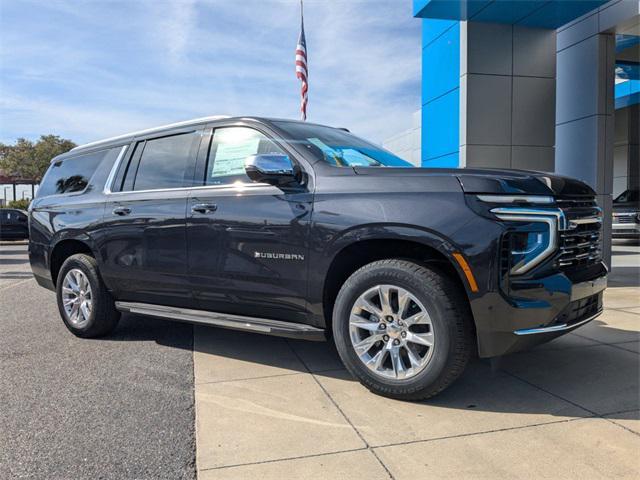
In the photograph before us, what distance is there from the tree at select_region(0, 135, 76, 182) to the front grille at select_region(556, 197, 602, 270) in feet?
150

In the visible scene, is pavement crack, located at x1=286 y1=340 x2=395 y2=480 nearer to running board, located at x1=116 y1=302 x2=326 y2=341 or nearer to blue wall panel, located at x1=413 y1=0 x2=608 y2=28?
running board, located at x1=116 y1=302 x2=326 y2=341

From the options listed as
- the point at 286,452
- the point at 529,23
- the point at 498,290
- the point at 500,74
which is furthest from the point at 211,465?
the point at 529,23

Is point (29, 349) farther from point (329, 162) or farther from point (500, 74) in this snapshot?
point (500, 74)

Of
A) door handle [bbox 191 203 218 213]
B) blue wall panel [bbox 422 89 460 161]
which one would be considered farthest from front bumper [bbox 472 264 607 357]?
blue wall panel [bbox 422 89 460 161]

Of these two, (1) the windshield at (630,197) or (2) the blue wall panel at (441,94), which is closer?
(2) the blue wall panel at (441,94)

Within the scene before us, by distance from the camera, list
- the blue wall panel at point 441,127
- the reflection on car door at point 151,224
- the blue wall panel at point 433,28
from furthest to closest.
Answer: the blue wall panel at point 433,28, the blue wall panel at point 441,127, the reflection on car door at point 151,224

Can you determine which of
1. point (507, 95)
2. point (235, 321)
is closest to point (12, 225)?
point (507, 95)

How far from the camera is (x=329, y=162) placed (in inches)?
152

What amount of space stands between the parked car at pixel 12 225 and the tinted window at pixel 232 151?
865 inches

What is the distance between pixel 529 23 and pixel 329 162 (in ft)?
23.3

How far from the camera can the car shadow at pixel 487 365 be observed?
3436mm

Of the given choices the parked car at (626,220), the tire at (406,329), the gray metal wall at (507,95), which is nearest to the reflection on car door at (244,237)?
the tire at (406,329)

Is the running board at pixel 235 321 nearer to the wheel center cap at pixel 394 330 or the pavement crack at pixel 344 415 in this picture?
the pavement crack at pixel 344 415

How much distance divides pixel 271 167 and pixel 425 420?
6.08 feet
